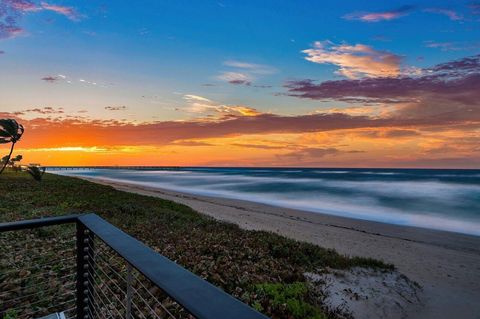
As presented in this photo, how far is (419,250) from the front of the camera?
17.9 m

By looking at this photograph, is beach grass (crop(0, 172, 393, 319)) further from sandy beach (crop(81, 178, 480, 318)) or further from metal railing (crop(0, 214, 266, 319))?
sandy beach (crop(81, 178, 480, 318))

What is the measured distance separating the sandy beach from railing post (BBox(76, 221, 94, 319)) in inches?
340

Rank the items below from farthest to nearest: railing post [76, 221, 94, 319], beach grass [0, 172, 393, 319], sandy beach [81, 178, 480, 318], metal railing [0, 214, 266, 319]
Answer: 1. sandy beach [81, 178, 480, 318]
2. beach grass [0, 172, 393, 319]
3. railing post [76, 221, 94, 319]
4. metal railing [0, 214, 266, 319]

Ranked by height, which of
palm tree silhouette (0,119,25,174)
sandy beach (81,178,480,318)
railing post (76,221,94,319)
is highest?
palm tree silhouette (0,119,25,174)

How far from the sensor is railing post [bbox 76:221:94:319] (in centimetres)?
Answer: 332

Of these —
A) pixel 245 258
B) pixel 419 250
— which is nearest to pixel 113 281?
pixel 245 258

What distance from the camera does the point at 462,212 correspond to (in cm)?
3631

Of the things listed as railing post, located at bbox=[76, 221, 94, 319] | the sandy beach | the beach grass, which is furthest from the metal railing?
the sandy beach

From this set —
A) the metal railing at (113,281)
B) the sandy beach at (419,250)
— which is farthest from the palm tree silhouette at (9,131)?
the sandy beach at (419,250)

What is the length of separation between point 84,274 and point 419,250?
17.9 meters

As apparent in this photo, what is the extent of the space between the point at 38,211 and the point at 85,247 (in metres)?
15.3

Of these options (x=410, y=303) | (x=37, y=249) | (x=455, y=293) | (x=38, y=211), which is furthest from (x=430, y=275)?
(x=38, y=211)

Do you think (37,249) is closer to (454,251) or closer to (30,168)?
(30,168)

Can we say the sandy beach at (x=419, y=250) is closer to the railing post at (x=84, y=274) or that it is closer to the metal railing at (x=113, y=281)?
the metal railing at (x=113, y=281)
